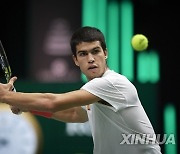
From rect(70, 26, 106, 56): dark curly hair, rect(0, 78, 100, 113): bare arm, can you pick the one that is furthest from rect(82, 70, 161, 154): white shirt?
rect(70, 26, 106, 56): dark curly hair

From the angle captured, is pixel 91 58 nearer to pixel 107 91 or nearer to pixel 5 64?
pixel 107 91

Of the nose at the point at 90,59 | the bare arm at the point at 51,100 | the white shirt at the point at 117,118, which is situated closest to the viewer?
the bare arm at the point at 51,100

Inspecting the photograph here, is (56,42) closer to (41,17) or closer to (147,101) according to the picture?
(41,17)

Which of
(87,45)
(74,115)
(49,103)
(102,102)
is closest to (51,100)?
(49,103)

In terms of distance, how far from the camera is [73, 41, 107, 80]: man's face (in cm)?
373

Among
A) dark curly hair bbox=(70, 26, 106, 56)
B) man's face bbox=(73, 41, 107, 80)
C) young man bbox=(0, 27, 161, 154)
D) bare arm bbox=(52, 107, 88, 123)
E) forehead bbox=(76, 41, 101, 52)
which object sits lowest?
bare arm bbox=(52, 107, 88, 123)

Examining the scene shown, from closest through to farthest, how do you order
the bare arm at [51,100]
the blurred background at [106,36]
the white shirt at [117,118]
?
the bare arm at [51,100] < the white shirt at [117,118] < the blurred background at [106,36]

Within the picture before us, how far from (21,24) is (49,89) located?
2057 mm

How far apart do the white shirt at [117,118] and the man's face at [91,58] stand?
6cm

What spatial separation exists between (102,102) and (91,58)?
0.94 feet

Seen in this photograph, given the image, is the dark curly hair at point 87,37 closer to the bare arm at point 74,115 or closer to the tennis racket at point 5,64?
the bare arm at point 74,115

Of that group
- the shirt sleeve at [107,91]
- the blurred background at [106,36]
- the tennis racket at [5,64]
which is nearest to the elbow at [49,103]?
the shirt sleeve at [107,91]

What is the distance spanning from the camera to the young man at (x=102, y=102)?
352cm

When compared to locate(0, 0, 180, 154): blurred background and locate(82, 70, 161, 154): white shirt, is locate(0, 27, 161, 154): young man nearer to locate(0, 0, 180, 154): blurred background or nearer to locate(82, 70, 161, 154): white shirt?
locate(82, 70, 161, 154): white shirt
